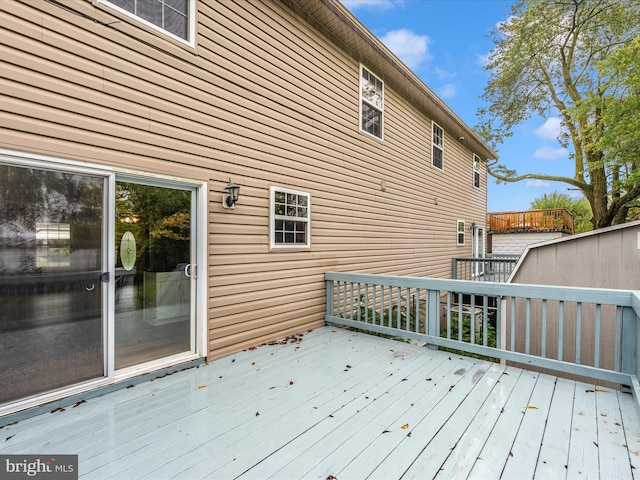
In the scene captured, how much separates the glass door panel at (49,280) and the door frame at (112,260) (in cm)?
4

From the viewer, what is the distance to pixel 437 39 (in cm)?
1834

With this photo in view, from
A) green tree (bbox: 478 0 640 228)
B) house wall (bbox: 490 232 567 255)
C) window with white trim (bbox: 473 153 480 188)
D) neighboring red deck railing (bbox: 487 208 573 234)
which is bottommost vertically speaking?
house wall (bbox: 490 232 567 255)

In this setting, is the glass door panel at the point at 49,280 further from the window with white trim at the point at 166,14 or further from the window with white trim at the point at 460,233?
the window with white trim at the point at 460,233

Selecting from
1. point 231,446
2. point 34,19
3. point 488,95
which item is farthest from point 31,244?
point 488,95

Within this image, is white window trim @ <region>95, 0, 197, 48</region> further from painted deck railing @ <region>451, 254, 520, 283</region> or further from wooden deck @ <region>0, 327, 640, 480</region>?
painted deck railing @ <region>451, 254, 520, 283</region>

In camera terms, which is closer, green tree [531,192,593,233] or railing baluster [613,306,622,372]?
railing baluster [613,306,622,372]

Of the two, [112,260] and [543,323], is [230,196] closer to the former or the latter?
[112,260]

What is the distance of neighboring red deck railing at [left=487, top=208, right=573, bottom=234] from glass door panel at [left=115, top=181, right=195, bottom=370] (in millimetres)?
16370

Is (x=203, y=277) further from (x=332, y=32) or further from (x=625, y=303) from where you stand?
(x=332, y=32)

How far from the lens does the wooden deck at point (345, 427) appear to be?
6.07ft

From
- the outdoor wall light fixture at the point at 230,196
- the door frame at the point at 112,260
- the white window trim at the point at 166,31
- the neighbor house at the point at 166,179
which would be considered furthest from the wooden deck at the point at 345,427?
the white window trim at the point at 166,31

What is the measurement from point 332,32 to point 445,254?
6.98 metres

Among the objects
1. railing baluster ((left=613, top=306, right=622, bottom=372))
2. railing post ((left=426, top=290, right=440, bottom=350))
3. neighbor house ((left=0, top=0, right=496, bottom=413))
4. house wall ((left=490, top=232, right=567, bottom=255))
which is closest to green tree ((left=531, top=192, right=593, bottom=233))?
house wall ((left=490, top=232, right=567, bottom=255))

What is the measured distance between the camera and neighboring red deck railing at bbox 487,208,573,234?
14711 millimetres
